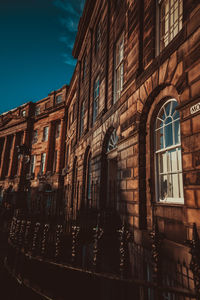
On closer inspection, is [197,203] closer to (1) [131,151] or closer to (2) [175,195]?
(2) [175,195]

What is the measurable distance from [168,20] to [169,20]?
0.05 m

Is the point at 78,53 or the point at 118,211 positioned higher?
the point at 78,53

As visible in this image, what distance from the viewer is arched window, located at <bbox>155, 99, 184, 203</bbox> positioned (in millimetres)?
3956

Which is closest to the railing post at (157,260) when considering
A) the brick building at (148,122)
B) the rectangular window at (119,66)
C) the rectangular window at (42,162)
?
the brick building at (148,122)

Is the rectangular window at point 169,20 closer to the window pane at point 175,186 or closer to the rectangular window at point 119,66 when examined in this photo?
the rectangular window at point 119,66

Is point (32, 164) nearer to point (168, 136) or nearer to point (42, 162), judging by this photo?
point (42, 162)

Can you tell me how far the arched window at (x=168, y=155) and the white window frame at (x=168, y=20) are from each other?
74.9 inches

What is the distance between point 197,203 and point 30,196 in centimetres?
2192

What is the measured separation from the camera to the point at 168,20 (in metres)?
5.00

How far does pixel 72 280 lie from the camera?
10.2 feet

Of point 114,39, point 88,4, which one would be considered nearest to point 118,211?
point 114,39

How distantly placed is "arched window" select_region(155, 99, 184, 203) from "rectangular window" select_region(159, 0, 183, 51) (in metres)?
1.90

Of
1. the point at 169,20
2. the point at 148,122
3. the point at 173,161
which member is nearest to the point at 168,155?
the point at 173,161

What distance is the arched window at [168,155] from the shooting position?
13.0 feet
